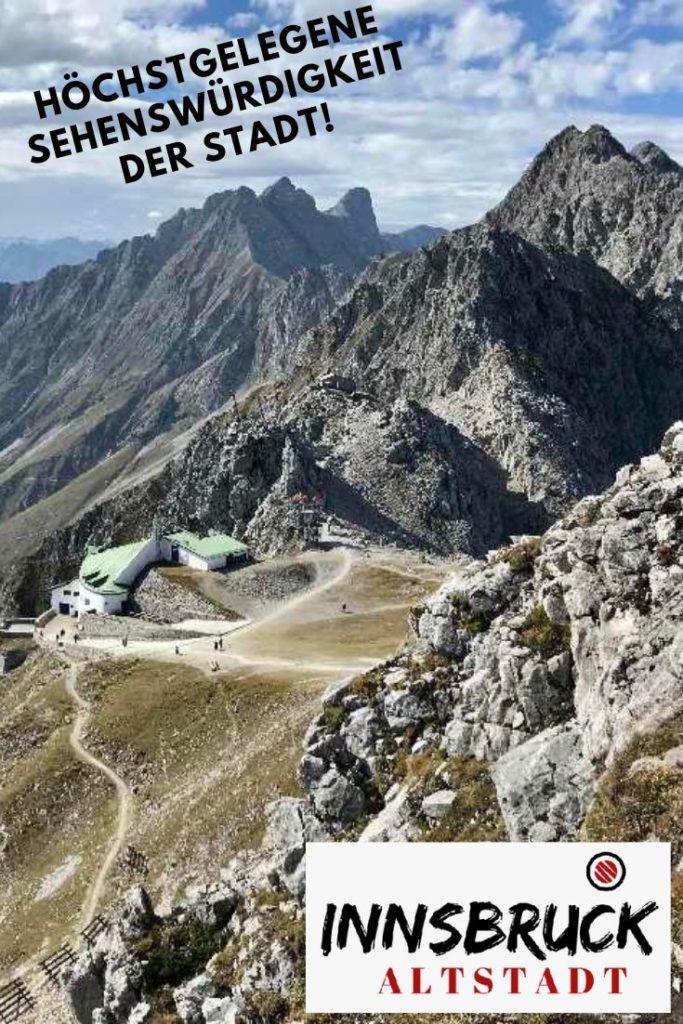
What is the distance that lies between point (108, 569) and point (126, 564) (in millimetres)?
2452

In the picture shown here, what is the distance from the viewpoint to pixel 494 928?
2134cm

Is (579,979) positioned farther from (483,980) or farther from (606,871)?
(606,871)

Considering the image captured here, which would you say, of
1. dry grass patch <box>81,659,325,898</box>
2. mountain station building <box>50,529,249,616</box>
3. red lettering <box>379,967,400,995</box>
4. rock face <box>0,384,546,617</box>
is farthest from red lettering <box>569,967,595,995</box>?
rock face <box>0,384,546,617</box>

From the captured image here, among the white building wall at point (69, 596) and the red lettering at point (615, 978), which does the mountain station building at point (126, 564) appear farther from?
the red lettering at point (615, 978)

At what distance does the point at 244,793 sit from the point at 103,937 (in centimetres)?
1689

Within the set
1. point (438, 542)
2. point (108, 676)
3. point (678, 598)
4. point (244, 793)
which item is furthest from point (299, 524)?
point (678, 598)

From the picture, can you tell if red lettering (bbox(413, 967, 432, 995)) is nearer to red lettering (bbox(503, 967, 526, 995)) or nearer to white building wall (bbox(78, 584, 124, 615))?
red lettering (bbox(503, 967, 526, 995))

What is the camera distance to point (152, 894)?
48.7 m

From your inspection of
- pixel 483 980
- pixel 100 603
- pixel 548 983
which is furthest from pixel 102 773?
pixel 548 983

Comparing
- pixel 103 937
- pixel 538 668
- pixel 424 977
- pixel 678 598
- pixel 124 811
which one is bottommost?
pixel 124 811

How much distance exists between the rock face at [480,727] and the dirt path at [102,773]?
58.5ft

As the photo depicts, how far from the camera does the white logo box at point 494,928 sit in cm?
2108

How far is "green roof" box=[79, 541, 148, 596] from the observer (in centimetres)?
10511

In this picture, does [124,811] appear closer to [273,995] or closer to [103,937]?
[103,937]
